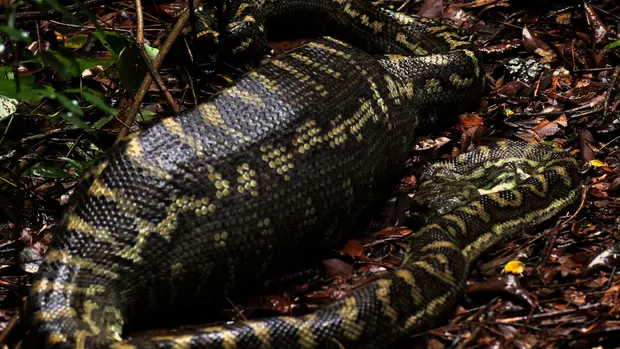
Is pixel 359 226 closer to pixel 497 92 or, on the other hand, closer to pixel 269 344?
pixel 269 344

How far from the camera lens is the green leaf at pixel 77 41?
28.4ft

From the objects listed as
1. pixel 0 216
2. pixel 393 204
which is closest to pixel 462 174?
pixel 393 204

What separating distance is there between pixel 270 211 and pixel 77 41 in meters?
3.77

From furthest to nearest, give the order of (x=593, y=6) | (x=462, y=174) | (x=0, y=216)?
(x=593, y=6) → (x=462, y=174) → (x=0, y=216)

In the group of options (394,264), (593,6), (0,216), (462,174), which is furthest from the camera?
(593,6)

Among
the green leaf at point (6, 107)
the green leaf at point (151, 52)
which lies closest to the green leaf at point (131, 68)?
the green leaf at point (151, 52)

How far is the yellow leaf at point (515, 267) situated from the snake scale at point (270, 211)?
0.32 metres

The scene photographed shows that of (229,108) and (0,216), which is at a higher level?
(229,108)

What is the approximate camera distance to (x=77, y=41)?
8.70 meters

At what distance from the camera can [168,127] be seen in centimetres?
604

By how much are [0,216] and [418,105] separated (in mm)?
4026

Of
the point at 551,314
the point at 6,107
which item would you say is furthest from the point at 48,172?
the point at 551,314

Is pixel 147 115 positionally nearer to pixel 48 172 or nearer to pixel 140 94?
pixel 140 94

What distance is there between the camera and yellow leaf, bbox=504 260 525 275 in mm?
6027
